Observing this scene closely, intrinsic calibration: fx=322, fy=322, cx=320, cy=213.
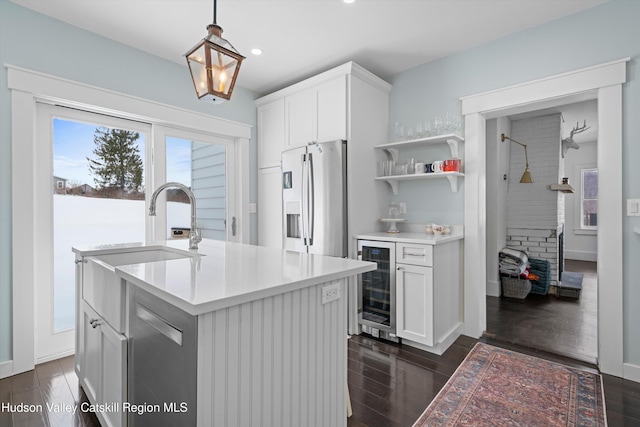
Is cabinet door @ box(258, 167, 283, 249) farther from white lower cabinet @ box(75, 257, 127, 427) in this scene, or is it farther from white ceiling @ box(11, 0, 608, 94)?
white lower cabinet @ box(75, 257, 127, 427)

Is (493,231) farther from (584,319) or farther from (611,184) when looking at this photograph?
(611,184)

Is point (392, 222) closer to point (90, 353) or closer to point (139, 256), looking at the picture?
point (139, 256)

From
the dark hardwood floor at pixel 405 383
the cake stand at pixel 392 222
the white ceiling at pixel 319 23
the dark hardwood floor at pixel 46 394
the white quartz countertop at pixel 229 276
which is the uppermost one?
the white ceiling at pixel 319 23

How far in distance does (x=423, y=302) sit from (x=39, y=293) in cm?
319

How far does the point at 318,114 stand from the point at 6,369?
11.0 ft

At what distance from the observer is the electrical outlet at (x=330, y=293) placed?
135 centimetres

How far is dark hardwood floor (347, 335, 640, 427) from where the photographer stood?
188cm

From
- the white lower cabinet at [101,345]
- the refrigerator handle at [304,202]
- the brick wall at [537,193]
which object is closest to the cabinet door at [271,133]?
the refrigerator handle at [304,202]

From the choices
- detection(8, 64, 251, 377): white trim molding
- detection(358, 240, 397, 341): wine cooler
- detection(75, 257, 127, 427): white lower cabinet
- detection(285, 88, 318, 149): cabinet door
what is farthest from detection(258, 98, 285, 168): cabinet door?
detection(75, 257, 127, 427): white lower cabinet

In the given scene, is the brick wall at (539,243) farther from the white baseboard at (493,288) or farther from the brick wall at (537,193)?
the white baseboard at (493,288)

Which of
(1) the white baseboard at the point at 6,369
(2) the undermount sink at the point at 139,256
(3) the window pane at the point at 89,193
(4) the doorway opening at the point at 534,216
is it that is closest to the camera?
(2) the undermount sink at the point at 139,256

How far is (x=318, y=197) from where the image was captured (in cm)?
324

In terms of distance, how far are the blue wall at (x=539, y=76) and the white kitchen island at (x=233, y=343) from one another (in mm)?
2167

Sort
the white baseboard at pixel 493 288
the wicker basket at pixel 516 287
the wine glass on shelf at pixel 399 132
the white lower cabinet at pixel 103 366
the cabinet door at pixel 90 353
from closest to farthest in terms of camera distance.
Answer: the white lower cabinet at pixel 103 366
the cabinet door at pixel 90 353
the wine glass on shelf at pixel 399 132
the wicker basket at pixel 516 287
the white baseboard at pixel 493 288
